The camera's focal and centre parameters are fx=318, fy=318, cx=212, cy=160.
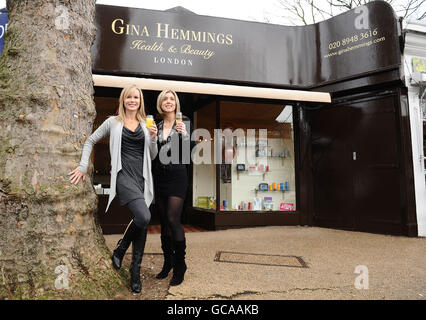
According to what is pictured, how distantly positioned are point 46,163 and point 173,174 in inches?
41.0

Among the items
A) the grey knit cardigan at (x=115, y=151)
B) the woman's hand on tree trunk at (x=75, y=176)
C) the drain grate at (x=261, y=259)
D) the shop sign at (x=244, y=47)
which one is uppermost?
the shop sign at (x=244, y=47)

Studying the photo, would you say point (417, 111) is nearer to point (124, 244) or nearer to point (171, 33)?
point (171, 33)

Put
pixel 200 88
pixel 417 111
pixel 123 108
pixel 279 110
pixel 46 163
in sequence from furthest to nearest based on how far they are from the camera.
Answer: pixel 279 110 → pixel 417 111 → pixel 200 88 → pixel 123 108 → pixel 46 163

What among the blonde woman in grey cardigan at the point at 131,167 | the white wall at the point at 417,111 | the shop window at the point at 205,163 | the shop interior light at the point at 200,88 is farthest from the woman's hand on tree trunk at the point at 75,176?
the white wall at the point at 417,111

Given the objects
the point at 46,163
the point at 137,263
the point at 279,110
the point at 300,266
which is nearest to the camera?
the point at 46,163

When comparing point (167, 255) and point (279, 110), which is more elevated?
point (279, 110)

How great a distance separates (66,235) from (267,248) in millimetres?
3091

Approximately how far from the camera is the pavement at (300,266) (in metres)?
2.70

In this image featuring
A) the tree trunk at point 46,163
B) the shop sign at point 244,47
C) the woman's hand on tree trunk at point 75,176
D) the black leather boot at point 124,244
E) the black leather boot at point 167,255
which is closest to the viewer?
the tree trunk at point 46,163

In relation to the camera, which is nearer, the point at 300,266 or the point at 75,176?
the point at 75,176

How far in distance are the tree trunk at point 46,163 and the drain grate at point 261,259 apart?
65.7 inches

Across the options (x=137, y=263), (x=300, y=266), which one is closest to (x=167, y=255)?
(x=137, y=263)

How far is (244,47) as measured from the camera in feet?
22.7

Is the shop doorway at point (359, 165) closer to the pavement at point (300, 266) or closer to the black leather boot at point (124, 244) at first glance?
the pavement at point (300, 266)
